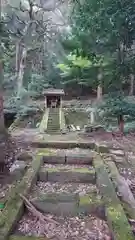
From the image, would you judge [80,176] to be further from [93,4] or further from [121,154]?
[93,4]

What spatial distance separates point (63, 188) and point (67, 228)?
1031mm

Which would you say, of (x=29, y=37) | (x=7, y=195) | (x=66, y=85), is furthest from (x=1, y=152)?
(x=66, y=85)

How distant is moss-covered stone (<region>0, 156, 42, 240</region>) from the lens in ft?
8.50

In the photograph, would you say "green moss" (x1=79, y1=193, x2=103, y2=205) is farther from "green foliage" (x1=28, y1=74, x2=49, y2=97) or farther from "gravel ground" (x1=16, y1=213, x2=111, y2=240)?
"green foliage" (x1=28, y1=74, x2=49, y2=97)

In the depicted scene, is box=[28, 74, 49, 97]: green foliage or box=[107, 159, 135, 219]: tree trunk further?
box=[28, 74, 49, 97]: green foliage

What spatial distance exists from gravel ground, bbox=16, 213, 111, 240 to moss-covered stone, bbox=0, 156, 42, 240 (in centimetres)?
15

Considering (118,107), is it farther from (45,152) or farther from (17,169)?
(17,169)

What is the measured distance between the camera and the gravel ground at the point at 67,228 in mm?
2670

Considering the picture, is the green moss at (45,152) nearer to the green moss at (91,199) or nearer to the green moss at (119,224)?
the green moss at (91,199)

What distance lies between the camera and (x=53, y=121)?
9.79m

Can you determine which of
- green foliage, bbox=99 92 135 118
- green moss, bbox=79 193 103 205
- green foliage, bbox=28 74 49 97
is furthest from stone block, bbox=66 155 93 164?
green foliage, bbox=28 74 49 97

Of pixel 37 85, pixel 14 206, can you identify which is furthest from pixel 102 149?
pixel 37 85

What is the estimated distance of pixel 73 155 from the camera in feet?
15.8

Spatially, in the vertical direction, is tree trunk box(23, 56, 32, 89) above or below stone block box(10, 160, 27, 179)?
above
